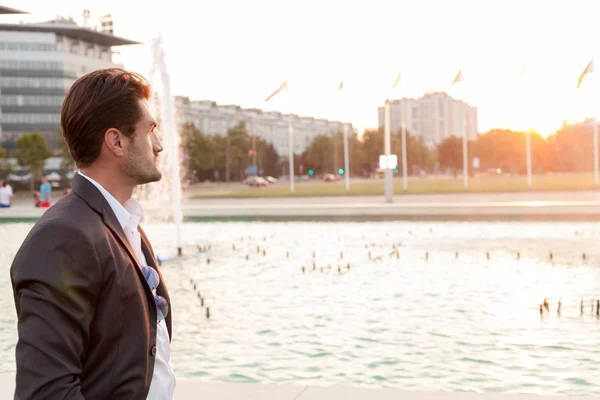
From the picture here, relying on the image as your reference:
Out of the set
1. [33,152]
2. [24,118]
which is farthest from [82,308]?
[24,118]

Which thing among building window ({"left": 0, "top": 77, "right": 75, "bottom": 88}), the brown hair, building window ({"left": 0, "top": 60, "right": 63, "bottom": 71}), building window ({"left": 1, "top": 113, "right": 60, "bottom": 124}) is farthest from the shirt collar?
building window ({"left": 1, "top": 113, "right": 60, "bottom": 124})

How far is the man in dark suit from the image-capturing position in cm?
192

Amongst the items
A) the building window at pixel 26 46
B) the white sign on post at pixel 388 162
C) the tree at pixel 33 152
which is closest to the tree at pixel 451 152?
the building window at pixel 26 46

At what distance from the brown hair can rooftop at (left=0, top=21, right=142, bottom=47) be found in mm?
113704

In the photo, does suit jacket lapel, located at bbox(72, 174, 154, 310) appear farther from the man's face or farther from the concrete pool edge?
the concrete pool edge

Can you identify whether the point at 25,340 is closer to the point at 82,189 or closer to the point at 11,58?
the point at 82,189

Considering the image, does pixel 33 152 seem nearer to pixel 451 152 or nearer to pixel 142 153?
pixel 451 152

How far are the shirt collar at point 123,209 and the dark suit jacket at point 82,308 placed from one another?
3cm

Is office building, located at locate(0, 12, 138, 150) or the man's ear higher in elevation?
office building, located at locate(0, 12, 138, 150)

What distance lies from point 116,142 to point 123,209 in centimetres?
20

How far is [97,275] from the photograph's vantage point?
2012 mm

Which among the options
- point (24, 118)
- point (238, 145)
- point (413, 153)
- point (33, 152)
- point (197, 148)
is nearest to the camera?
point (33, 152)

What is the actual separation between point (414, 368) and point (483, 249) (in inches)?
391

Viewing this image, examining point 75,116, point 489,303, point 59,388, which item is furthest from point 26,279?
point 489,303
